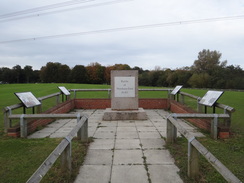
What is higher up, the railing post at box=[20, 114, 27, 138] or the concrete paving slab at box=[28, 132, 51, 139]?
the railing post at box=[20, 114, 27, 138]

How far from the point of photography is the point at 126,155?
13.9 feet

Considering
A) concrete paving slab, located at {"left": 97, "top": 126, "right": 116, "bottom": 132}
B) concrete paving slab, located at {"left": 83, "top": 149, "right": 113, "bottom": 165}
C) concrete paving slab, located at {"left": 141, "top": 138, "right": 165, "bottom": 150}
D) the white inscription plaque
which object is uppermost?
the white inscription plaque

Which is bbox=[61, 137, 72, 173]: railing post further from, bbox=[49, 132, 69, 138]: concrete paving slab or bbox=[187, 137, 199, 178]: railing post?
bbox=[49, 132, 69, 138]: concrete paving slab

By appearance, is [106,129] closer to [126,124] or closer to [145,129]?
[126,124]

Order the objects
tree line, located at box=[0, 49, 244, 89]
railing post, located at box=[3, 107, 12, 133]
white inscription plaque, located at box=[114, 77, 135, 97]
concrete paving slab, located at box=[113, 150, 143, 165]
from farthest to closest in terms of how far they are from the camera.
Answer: tree line, located at box=[0, 49, 244, 89], white inscription plaque, located at box=[114, 77, 135, 97], railing post, located at box=[3, 107, 12, 133], concrete paving slab, located at box=[113, 150, 143, 165]

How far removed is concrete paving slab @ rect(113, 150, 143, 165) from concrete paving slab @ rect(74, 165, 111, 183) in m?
0.30

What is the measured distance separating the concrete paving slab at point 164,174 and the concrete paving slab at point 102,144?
4.59ft

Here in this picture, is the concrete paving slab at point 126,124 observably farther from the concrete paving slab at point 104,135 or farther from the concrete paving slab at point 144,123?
the concrete paving slab at point 104,135

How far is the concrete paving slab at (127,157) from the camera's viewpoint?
387 cm

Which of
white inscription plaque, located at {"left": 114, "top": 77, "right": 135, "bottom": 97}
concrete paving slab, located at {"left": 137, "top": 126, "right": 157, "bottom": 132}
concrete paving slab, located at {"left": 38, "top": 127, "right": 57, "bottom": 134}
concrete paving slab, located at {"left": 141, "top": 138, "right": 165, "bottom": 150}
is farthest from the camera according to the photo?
white inscription plaque, located at {"left": 114, "top": 77, "right": 135, "bottom": 97}

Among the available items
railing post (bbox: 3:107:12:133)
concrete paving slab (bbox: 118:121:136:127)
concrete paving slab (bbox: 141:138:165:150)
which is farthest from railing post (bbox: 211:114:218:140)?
railing post (bbox: 3:107:12:133)

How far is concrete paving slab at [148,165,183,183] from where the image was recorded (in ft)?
10.5

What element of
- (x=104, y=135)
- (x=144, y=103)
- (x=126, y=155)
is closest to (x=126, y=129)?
(x=104, y=135)

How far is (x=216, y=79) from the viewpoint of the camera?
49906mm
